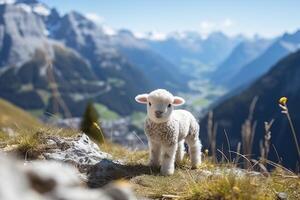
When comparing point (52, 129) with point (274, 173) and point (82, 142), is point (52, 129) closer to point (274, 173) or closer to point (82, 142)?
point (82, 142)

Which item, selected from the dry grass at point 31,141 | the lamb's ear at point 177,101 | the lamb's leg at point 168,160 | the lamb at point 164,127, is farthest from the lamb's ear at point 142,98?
the dry grass at point 31,141

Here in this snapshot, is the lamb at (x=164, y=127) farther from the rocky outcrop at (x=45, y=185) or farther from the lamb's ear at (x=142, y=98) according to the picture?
the rocky outcrop at (x=45, y=185)

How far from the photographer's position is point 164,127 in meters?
10.8

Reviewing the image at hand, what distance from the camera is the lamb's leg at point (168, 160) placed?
417 inches

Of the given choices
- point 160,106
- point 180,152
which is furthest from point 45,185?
point 180,152

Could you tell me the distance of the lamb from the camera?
34.9 feet

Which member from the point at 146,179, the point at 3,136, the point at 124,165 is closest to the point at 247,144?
the point at 146,179

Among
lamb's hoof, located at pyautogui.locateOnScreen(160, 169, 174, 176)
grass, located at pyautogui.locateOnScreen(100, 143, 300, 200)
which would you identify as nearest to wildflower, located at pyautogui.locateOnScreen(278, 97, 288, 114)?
grass, located at pyautogui.locateOnScreen(100, 143, 300, 200)

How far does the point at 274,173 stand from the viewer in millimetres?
10422

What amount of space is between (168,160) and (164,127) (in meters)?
0.77

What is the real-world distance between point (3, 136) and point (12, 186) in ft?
33.5

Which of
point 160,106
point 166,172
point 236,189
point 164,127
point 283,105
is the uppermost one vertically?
point 283,105

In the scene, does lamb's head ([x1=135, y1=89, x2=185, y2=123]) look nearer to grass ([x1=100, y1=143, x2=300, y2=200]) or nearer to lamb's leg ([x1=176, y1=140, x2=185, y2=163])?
grass ([x1=100, y1=143, x2=300, y2=200])

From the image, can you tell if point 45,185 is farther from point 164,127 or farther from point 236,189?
point 164,127
